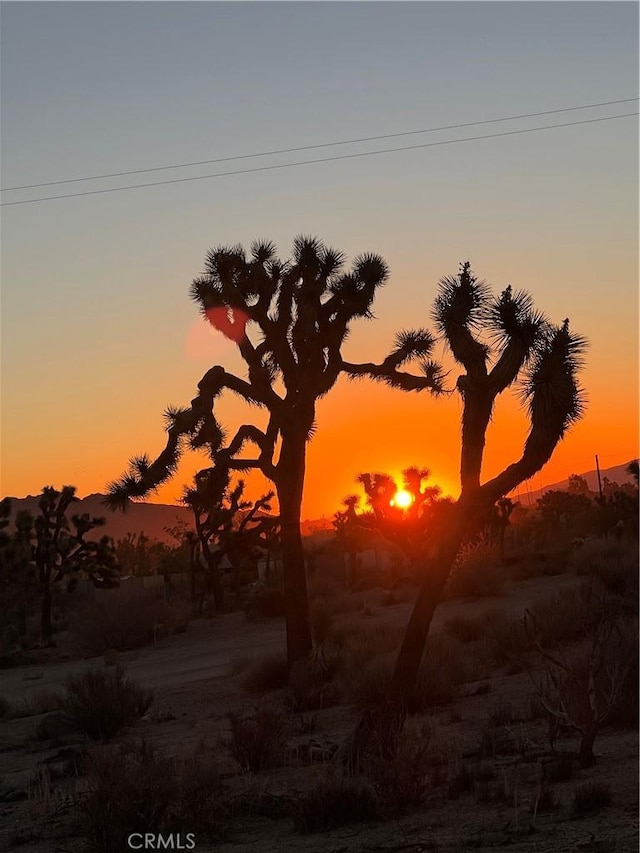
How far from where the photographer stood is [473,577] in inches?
1281

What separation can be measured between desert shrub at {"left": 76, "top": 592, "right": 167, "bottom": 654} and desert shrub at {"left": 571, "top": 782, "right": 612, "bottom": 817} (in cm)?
2494

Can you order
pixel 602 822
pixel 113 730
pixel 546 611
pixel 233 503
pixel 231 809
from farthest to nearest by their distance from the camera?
pixel 233 503 → pixel 546 611 → pixel 113 730 → pixel 231 809 → pixel 602 822

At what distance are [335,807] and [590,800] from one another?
2.12 m

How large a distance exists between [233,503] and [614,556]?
55.0ft

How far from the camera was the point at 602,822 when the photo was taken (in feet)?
26.1

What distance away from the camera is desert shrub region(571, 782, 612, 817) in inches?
325

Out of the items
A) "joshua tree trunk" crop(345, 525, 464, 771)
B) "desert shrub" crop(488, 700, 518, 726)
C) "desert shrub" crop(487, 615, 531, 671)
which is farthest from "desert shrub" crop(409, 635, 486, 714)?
"desert shrub" crop(488, 700, 518, 726)

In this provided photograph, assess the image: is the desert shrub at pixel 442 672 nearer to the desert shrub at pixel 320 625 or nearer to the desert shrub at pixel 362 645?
the desert shrub at pixel 362 645

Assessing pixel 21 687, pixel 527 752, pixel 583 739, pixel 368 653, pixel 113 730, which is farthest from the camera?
pixel 21 687

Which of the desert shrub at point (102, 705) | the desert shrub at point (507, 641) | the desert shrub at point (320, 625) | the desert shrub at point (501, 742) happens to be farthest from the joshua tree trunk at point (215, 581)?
the desert shrub at point (501, 742)

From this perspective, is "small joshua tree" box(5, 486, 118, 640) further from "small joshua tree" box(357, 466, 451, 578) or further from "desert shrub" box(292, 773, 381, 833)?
"desert shrub" box(292, 773, 381, 833)

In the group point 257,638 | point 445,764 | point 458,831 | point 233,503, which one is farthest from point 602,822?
point 233,503

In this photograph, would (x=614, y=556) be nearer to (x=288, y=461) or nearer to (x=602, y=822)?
(x=288, y=461)

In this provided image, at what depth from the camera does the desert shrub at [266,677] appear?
61.9 ft
